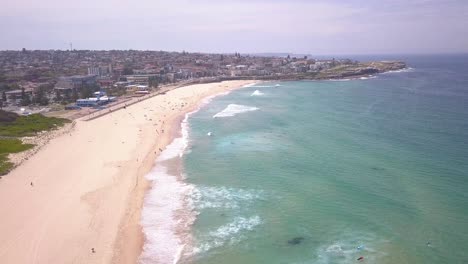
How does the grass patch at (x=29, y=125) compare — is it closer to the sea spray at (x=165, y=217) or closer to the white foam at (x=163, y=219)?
the sea spray at (x=165, y=217)

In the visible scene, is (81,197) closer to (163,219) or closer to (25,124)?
(163,219)

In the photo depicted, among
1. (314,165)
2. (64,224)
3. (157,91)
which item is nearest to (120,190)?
(64,224)

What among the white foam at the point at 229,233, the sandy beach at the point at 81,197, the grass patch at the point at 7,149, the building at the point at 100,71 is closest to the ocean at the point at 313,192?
the white foam at the point at 229,233

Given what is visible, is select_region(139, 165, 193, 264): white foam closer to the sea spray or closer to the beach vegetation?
the sea spray

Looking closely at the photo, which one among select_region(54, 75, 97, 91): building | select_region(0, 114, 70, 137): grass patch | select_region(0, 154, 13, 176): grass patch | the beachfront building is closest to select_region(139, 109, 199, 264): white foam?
select_region(0, 154, 13, 176): grass patch

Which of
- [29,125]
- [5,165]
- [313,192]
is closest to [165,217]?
[313,192]

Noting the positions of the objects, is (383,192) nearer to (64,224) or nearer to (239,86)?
(64,224)
